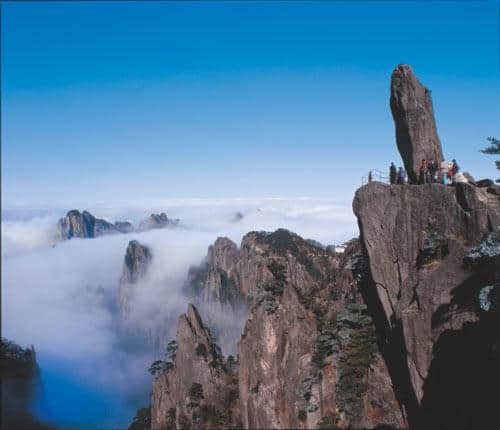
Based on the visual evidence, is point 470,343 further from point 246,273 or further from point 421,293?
point 246,273

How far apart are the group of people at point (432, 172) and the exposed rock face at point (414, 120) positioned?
1.28 m

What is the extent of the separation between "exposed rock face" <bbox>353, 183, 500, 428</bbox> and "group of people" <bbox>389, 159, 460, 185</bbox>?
1497 mm

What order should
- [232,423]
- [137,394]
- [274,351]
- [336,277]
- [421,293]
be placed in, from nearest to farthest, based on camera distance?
[421,293], [274,351], [232,423], [336,277], [137,394]

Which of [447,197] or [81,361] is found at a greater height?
[447,197]

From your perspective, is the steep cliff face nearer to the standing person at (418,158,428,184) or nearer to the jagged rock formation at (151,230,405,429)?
the jagged rock formation at (151,230,405,429)

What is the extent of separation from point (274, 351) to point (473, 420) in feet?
57.2

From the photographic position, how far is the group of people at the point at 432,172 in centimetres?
3192

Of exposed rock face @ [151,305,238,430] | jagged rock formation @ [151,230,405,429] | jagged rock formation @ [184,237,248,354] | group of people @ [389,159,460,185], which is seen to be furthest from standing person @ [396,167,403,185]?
jagged rock formation @ [184,237,248,354]

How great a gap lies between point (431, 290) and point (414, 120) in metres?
16.6

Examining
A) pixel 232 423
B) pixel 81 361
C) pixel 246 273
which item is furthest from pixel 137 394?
pixel 232 423

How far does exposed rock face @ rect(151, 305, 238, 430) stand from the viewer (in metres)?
40.3

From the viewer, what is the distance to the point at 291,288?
39250mm

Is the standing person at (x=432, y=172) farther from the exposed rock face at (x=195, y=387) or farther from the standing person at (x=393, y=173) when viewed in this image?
the exposed rock face at (x=195, y=387)

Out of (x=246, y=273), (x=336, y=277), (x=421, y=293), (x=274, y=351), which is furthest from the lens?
(x=246, y=273)
